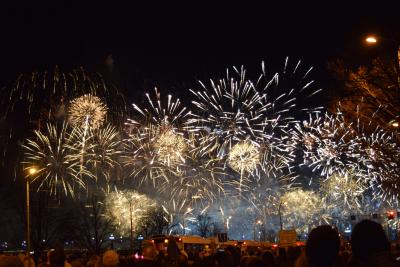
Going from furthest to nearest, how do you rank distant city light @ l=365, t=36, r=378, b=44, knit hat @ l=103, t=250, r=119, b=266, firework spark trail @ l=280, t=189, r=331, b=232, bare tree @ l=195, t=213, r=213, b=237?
bare tree @ l=195, t=213, r=213, b=237, firework spark trail @ l=280, t=189, r=331, b=232, distant city light @ l=365, t=36, r=378, b=44, knit hat @ l=103, t=250, r=119, b=266

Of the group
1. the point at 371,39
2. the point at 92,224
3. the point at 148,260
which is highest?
the point at 371,39

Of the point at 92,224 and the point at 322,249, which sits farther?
the point at 92,224

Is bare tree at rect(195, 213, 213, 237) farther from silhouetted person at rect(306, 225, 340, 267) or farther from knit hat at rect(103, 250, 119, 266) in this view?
silhouetted person at rect(306, 225, 340, 267)

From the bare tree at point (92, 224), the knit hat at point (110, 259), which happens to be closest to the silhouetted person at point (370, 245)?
the knit hat at point (110, 259)

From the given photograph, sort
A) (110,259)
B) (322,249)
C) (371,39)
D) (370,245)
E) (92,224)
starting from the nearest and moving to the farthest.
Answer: (370,245), (322,249), (110,259), (371,39), (92,224)

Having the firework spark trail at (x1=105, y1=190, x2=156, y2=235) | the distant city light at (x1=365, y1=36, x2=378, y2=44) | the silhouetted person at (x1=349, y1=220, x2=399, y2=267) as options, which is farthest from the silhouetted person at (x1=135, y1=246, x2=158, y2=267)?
the firework spark trail at (x1=105, y1=190, x2=156, y2=235)

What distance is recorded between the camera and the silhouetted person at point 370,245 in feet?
13.3

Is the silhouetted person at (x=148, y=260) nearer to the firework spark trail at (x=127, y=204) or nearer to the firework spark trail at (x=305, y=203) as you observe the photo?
the firework spark trail at (x=127, y=204)

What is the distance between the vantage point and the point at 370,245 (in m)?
4.09

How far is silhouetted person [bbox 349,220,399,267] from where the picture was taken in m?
4.04

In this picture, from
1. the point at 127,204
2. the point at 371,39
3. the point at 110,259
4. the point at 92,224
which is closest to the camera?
the point at 110,259

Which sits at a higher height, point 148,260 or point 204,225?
point 204,225

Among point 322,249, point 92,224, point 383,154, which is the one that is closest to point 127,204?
point 92,224

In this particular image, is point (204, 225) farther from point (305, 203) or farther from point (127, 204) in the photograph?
point (127, 204)
